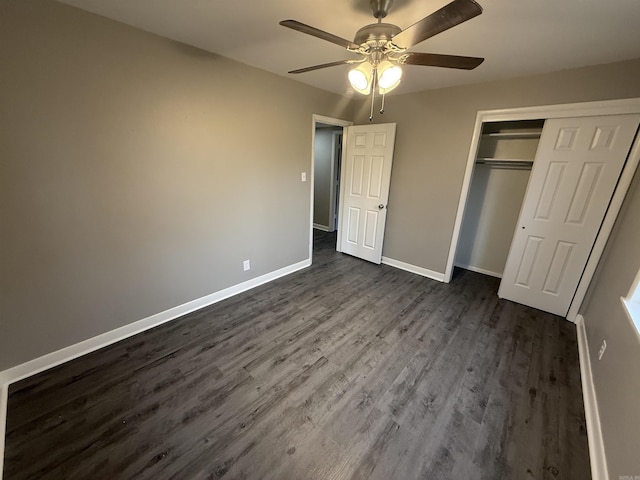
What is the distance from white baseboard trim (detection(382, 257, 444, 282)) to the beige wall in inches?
2.2

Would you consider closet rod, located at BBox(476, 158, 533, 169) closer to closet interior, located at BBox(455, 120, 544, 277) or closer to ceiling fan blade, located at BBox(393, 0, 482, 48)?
closet interior, located at BBox(455, 120, 544, 277)

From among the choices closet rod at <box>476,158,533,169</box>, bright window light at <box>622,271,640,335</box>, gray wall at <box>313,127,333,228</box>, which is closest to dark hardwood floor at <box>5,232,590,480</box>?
→ bright window light at <box>622,271,640,335</box>

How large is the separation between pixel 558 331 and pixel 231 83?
152 inches

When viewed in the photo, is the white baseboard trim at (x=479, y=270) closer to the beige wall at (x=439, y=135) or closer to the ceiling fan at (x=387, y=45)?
the beige wall at (x=439, y=135)

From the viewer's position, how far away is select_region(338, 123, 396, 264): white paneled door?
3439 mm

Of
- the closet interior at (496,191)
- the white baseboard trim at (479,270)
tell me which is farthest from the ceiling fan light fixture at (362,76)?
the white baseboard trim at (479,270)

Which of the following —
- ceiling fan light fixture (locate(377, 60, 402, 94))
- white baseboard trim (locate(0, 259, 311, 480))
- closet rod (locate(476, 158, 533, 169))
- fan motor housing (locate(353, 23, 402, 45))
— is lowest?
white baseboard trim (locate(0, 259, 311, 480))

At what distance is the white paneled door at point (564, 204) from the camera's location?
86.9 inches

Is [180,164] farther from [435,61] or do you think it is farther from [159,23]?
[435,61]

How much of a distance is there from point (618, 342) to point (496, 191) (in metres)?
2.29

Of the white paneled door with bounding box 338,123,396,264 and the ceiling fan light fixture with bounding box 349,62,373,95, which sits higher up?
the ceiling fan light fixture with bounding box 349,62,373,95

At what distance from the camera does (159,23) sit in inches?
67.7

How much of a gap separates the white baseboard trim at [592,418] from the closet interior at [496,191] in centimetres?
149

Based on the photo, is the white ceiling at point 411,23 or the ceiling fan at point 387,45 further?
the white ceiling at point 411,23
